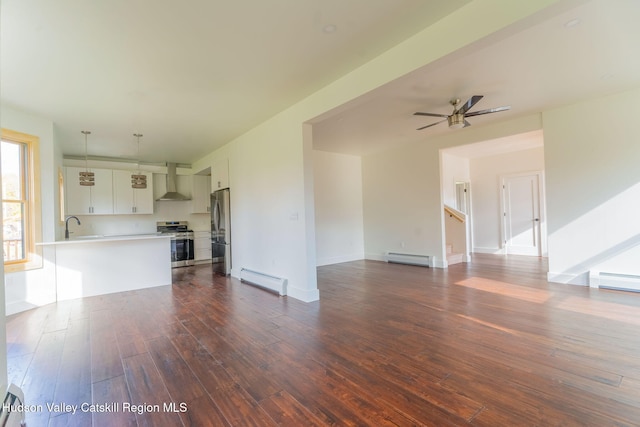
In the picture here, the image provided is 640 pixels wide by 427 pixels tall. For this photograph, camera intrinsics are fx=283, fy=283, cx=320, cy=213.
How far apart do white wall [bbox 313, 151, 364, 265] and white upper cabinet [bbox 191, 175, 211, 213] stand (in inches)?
137

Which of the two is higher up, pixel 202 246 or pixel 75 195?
pixel 75 195

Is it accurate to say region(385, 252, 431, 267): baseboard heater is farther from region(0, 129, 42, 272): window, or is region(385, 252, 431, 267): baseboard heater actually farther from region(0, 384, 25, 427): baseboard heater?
region(0, 129, 42, 272): window

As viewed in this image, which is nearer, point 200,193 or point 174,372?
point 174,372

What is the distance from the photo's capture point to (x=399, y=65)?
270cm

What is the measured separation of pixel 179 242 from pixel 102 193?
205 centimetres

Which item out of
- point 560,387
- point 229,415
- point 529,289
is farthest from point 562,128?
point 229,415

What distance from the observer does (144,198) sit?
727 cm

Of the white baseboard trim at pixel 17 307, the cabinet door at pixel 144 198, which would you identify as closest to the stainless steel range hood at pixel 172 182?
the cabinet door at pixel 144 198

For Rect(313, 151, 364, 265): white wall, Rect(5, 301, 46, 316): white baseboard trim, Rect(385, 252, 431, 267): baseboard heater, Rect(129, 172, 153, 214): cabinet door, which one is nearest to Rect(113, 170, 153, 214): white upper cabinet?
Rect(129, 172, 153, 214): cabinet door

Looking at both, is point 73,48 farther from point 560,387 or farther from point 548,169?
point 548,169

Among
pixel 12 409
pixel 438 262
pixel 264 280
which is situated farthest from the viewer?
pixel 438 262

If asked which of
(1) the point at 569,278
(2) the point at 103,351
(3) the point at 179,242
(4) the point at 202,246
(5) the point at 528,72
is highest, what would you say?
(5) the point at 528,72

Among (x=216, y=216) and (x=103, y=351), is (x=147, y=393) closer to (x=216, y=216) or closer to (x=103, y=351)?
(x=103, y=351)

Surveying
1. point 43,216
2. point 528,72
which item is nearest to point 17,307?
point 43,216
